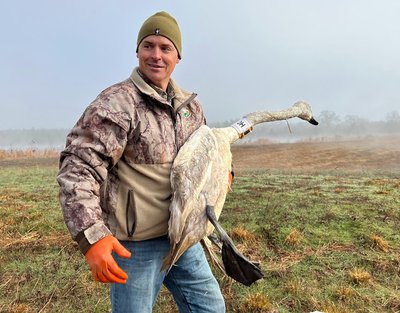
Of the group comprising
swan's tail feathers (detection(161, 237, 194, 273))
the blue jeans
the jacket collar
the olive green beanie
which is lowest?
the blue jeans

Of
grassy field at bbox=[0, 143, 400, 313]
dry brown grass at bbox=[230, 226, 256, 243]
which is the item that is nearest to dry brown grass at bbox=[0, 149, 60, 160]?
grassy field at bbox=[0, 143, 400, 313]

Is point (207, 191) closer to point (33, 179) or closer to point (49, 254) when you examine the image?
point (49, 254)

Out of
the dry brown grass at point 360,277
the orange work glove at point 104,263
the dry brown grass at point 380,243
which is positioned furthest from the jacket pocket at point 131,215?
the dry brown grass at point 380,243

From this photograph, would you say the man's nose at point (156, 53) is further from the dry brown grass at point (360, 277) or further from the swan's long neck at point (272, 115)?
the dry brown grass at point (360, 277)

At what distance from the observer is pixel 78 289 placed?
417 centimetres

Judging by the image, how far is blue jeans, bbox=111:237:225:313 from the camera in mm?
2186

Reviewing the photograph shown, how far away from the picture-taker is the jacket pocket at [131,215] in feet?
6.79

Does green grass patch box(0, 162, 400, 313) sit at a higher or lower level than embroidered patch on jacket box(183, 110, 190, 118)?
lower

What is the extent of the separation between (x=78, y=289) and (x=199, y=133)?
9.00 feet

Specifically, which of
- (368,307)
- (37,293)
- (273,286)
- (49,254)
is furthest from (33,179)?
(368,307)

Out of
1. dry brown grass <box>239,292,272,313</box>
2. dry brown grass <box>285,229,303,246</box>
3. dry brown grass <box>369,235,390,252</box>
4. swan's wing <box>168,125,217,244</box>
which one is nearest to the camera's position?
swan's wing <box>168,125,217,244</box>

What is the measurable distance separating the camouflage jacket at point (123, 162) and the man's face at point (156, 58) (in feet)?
0.26

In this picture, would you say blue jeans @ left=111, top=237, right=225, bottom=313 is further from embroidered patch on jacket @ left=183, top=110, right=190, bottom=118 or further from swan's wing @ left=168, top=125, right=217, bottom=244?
embroidered patch on jacket @ left=183, top=110, right=190, bottom=118

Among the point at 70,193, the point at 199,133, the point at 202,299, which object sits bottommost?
the point at 202,299
